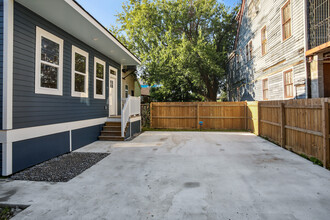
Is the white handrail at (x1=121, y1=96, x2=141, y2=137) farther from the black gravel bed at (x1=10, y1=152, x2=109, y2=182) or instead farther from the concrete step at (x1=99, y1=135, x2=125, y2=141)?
the black gravel bed at (x1=10, y1=152, x2=109, y2=182)

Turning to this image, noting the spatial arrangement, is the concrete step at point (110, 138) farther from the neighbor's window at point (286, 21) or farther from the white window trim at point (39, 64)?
the neighbor's window at point (286, 21)

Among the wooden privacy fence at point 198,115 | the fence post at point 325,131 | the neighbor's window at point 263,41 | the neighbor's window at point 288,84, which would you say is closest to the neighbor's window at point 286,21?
the neighbor's window at point 288,84

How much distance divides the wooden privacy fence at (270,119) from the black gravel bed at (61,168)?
566cm

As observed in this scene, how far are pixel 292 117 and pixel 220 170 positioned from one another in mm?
3476

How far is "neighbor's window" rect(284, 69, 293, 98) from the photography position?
27.9ft

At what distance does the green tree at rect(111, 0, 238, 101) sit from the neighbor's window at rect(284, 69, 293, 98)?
7709 millimetres

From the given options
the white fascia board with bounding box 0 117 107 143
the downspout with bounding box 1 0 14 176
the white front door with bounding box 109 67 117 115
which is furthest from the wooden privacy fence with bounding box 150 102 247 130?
the downspout with bounding box 1 0 14 176

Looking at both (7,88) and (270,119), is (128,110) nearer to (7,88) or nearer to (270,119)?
(7,88)

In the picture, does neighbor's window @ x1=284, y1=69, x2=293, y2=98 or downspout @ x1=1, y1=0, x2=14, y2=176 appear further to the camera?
neighbor's window @ x1=284, y1=69, x2=293, y2=98

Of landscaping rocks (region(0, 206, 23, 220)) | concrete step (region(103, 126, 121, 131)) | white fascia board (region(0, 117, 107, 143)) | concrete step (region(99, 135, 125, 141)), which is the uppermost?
white fascia board (region(0, 117, 107, 143))

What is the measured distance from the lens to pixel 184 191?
3105mm

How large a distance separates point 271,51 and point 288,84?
2334 mm

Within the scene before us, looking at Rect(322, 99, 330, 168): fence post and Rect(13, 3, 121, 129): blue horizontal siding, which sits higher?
Rect(13, 3, 121, 129): blue horizontal siding

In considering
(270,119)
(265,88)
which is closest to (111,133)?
(270,119)
